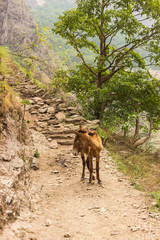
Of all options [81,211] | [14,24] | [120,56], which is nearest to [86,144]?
[81,211]

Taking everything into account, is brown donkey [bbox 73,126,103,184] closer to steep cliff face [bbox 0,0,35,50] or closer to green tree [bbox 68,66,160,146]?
green tree [bbox 68,66,160,146]

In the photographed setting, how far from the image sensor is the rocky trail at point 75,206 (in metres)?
3.08

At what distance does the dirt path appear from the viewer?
3061 millimetres

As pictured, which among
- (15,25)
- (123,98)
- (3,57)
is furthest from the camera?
(15,25)

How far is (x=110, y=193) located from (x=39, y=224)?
236 centimetres

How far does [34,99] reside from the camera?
14141 millimetres

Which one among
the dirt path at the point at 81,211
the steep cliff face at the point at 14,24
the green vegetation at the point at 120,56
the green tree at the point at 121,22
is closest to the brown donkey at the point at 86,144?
the dirt path at the point at 81,211

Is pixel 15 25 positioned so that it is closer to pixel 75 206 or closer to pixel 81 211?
pixel 75 206

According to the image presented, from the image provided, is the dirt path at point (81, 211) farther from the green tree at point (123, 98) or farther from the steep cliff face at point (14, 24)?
the steep cliff face at point (14, 24)

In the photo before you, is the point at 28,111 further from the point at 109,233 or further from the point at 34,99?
the point at 109,233

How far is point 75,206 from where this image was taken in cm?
446

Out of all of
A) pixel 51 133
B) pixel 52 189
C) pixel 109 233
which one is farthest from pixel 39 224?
pixel 51 133

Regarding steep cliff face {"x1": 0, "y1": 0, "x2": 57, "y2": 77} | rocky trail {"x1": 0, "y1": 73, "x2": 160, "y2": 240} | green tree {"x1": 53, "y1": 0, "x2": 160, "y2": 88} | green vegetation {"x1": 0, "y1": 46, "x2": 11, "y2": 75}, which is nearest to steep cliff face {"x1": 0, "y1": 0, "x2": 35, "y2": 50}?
steep cliff face {"x1": 0, "y1": 0, "x2": 57, "y2": 77}

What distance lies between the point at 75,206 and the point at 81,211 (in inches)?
12.0
